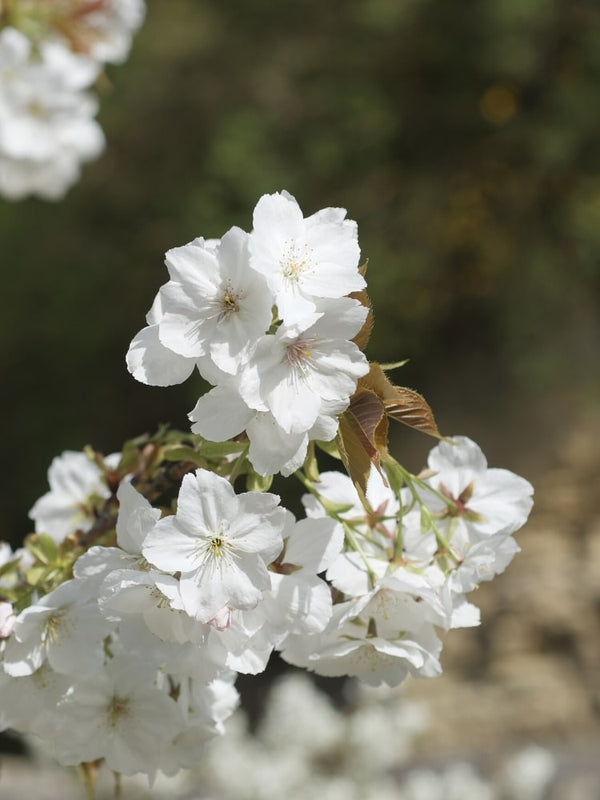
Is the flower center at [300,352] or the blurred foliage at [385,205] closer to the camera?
the flower center at [300,352]

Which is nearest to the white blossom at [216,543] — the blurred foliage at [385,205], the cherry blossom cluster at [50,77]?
the cherry blossom cluster at [50,77]

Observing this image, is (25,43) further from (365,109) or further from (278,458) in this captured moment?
(365,109)

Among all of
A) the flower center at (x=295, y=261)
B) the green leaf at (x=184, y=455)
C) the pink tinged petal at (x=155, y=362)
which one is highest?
the flower center at (x=295, y=261)

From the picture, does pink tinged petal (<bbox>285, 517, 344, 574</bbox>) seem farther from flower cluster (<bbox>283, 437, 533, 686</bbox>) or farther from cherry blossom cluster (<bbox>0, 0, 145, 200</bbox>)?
cherry blossom cluster (<bbox>0, 0, 145, 200</bbox>)

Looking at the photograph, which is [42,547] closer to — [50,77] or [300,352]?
[300,352]

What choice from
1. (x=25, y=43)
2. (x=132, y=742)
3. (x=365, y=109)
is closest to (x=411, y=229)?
(x=365, y=109)

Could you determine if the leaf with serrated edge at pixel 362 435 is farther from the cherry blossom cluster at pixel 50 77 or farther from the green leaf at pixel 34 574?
the cherry blossom cluster at pixel 50 77

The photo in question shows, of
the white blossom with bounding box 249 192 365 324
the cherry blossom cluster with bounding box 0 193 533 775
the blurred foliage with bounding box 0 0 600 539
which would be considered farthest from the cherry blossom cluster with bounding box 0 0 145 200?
the blurred foliage with bounding box 0 0 600 539
